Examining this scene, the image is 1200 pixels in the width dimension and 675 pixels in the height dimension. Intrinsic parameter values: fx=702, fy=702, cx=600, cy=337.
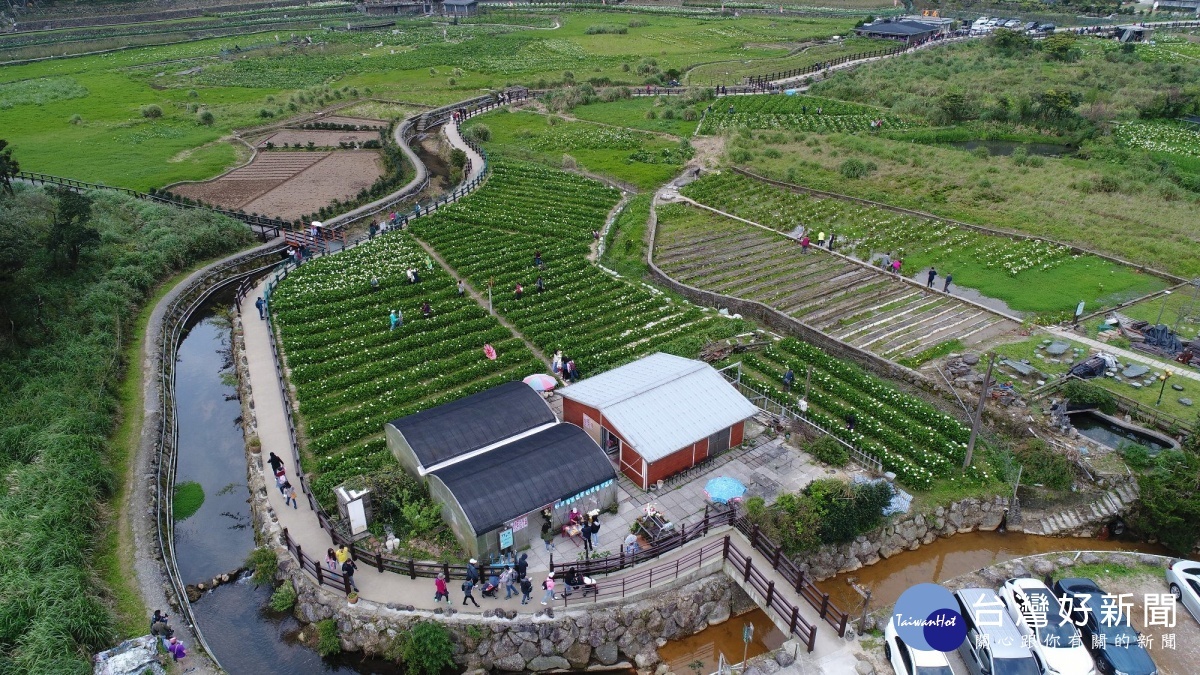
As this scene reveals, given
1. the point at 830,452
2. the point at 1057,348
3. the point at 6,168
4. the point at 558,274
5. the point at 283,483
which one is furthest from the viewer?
the point at 6,168

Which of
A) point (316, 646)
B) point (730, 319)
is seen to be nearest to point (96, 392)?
point (316, 646)

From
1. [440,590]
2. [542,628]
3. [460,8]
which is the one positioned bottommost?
[542,628]

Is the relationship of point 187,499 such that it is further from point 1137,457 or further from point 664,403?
point 1137,457

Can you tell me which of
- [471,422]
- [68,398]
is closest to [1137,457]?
[471,422]

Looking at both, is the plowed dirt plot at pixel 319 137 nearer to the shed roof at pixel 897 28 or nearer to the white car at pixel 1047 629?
the white car at pixel 1047 629

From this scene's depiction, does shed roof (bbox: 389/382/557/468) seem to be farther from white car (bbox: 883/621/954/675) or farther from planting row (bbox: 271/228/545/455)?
white car (bbox: 883/621/954/675)

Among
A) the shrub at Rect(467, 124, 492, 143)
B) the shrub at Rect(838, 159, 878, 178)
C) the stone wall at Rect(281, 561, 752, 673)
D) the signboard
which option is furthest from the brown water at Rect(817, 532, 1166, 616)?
the shrub at Rect(467, 124, 492, 143)
